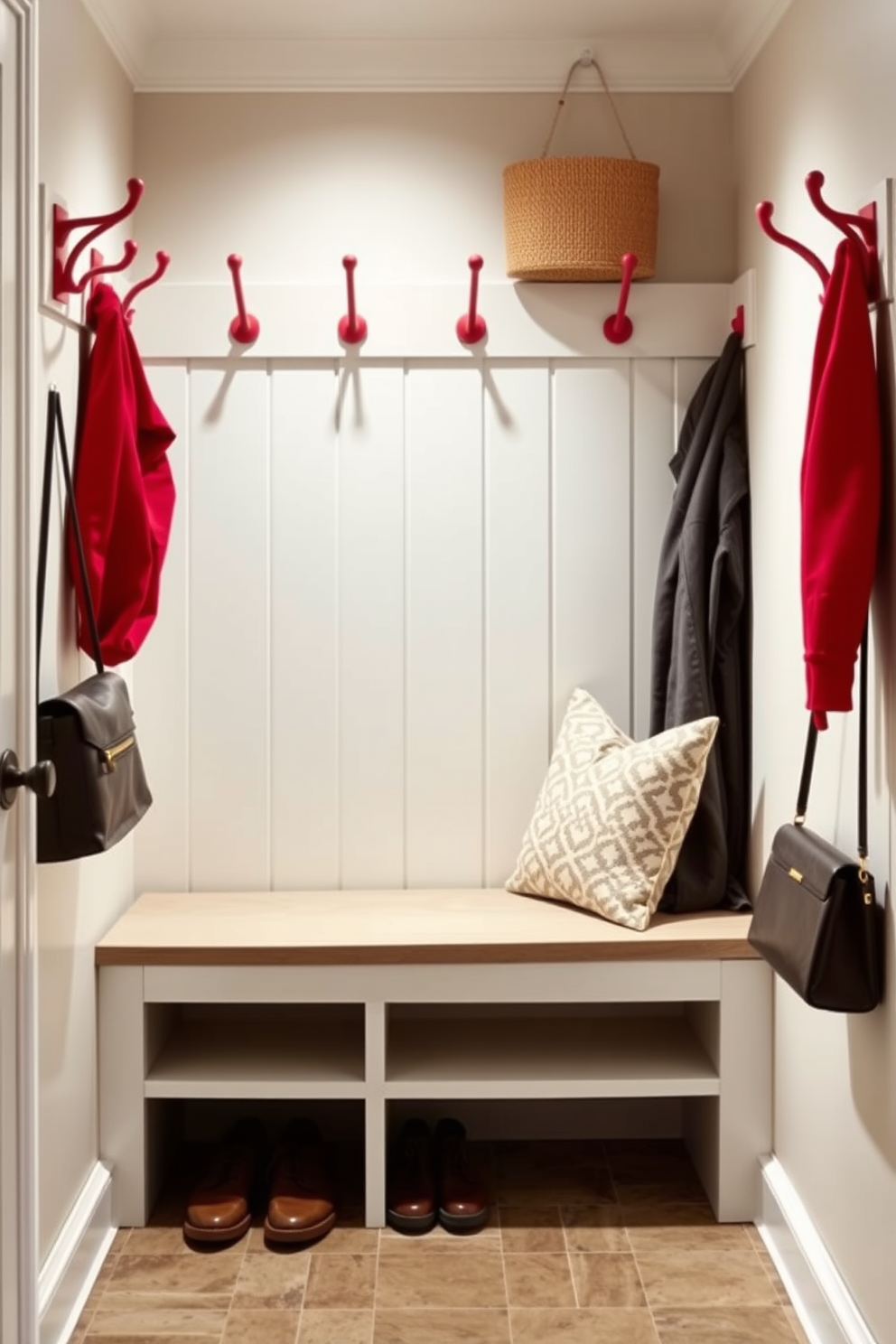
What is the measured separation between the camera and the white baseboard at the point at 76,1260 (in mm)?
2219

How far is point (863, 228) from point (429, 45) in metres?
1.31

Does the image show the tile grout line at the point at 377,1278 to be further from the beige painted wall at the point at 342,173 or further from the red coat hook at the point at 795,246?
the beige painted wall at the point at 342,173

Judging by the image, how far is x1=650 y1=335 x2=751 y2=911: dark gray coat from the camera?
282 centimetres

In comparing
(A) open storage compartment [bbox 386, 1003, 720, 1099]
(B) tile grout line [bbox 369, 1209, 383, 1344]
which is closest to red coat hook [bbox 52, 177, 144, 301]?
(A) open storage compartment [bbox 386, 1003, 720, 1099]

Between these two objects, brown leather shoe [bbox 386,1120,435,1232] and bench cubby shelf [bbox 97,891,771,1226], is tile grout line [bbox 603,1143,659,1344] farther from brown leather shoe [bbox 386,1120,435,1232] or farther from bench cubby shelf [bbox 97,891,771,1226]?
brown leather shoe [bbox 386,1120,435,1232]

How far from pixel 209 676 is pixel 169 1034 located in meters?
0.76

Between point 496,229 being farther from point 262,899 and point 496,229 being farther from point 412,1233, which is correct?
point 412,1233

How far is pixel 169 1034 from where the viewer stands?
296cm

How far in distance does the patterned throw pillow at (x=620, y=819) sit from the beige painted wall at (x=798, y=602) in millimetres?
177

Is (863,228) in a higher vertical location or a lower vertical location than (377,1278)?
higher

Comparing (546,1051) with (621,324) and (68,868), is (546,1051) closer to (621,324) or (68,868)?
(68,868)

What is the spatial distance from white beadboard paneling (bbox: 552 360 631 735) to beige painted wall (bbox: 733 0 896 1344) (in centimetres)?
32

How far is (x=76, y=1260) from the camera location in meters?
2.37

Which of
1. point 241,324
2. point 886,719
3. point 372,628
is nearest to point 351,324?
point 241,324
